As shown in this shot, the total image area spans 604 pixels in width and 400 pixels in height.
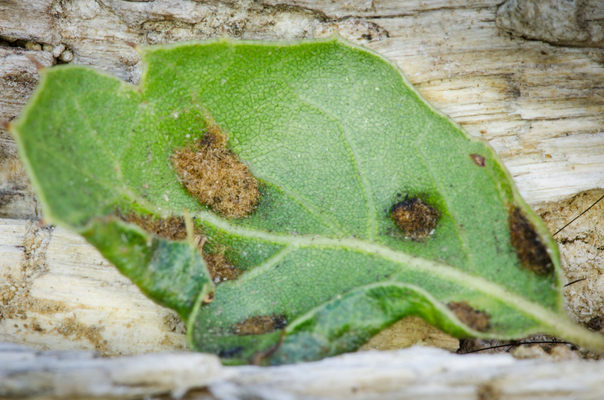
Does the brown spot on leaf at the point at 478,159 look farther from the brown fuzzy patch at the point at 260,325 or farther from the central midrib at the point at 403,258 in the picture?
the brown fuzzy patch at the point at 260,325

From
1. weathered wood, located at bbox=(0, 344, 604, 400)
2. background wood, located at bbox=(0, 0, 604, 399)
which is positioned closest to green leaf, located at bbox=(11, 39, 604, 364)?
weathered wood, located at bbox=(0, 344, 604, 400)

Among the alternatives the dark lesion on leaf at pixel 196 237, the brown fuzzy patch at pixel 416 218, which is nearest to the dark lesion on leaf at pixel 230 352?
the dark lesion on leaf at pixel 196 237

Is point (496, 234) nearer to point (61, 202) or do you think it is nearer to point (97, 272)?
point (61, 202)

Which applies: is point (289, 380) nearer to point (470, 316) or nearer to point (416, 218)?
point (470, 316)

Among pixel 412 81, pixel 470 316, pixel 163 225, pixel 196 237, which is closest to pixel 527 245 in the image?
pixel 470 316

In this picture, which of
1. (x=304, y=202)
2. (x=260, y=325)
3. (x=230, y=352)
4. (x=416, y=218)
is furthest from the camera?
(x=304, y=202)

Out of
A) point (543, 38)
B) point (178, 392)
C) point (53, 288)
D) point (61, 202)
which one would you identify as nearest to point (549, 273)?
point (543, 38)
